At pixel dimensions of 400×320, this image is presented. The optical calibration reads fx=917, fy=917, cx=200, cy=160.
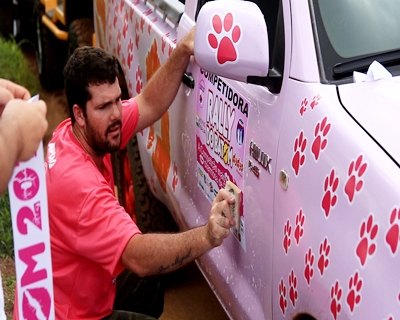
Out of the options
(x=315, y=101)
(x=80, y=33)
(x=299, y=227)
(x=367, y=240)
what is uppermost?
(x=315, y=101)

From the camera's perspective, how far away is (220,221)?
2.81 meters

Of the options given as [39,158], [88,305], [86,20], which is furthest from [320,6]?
[86,20]

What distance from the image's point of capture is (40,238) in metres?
2.40

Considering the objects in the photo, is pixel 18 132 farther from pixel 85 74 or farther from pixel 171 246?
pixel 85 74

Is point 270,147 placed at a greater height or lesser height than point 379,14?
lesser

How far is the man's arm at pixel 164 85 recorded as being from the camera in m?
3.46

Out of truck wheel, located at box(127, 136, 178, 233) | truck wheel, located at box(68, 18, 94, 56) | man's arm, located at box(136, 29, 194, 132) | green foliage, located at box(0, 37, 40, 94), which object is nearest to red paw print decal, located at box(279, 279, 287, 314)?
man's arm, located at box(136, 29, 194, 132)

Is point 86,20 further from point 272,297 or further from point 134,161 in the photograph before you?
point 272,297

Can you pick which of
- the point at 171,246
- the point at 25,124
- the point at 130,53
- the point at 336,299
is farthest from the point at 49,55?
the point at 336,299

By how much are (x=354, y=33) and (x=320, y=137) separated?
0.47m

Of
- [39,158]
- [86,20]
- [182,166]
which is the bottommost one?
[86,20]

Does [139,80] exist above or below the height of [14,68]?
above

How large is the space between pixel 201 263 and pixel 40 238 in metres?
1.23

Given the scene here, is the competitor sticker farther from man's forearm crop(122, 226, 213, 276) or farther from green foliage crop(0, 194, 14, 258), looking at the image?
green foliage crop(0, 194, 14, 258)
